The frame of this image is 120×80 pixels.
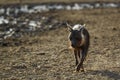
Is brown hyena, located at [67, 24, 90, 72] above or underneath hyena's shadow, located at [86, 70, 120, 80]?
above

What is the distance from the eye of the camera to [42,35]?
20859 mm

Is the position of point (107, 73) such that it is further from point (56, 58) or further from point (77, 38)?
point (56, 58)

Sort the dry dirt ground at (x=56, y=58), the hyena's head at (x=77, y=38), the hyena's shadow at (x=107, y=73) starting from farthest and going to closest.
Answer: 1. the dry dirt ground at (x=56, y=58)
2. the hyena's shadow at (x=107, y=73)
3. the hyena's head at (x=77, y=38)

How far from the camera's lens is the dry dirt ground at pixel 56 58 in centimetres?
1188

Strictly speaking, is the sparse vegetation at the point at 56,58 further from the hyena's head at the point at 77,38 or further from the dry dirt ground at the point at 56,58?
the hyena's head at the point at 77,38

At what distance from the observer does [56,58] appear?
14.5 meters

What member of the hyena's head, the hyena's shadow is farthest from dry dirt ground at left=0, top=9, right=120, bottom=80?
the hyena's head

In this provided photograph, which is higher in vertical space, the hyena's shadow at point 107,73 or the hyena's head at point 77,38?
the hyena's head at point 77,38

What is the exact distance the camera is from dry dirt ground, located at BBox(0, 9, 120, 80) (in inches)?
468

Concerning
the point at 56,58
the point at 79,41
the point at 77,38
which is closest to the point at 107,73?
the point at 79,41

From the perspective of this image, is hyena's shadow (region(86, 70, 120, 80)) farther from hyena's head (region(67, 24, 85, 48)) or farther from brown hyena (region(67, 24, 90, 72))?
hyena's head (region(67, 24, 85, 48))

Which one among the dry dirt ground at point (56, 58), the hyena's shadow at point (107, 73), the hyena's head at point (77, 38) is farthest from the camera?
the dry dirt ground at point (56, 58)

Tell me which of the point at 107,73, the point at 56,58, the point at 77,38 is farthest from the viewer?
the point at 56,58

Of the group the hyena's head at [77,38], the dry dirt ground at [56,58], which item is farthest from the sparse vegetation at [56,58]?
the hyena's head at [77,38]
